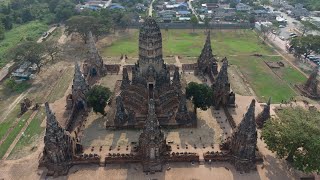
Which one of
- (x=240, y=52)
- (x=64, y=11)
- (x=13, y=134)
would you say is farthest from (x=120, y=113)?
(x=64, y=11)

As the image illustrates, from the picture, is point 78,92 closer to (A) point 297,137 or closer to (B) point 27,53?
(B) point 27,53

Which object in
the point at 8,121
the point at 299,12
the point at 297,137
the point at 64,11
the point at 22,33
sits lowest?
the point at 8,121

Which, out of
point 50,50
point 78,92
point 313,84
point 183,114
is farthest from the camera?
point 50,50

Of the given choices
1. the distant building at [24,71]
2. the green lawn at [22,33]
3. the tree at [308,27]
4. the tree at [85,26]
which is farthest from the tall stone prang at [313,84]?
the green lawn at [22,33]

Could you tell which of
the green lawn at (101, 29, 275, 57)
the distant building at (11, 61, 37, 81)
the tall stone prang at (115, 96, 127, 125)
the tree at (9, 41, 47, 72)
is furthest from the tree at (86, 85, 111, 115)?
the green lawn at (101, 29, 275, 57)

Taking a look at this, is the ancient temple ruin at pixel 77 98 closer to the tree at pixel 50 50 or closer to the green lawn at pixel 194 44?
the tree at pixel 50 50

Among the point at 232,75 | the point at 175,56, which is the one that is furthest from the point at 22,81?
the point at 232,75

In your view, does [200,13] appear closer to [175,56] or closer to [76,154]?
[175,56]

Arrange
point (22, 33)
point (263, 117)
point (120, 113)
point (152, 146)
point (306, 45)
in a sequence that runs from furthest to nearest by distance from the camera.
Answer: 1. point (22, 33)
2. point (306, 45)
3. point (263, 117)
4. point (120, 113)
5. point (152, 146)
